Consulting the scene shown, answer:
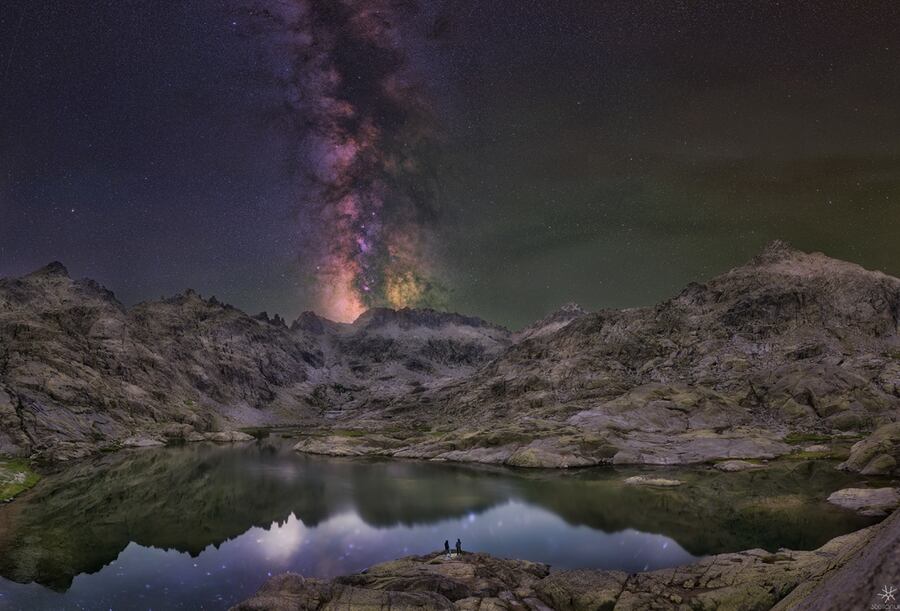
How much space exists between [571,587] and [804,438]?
141 meters

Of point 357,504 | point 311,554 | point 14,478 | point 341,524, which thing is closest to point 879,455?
point 357,504

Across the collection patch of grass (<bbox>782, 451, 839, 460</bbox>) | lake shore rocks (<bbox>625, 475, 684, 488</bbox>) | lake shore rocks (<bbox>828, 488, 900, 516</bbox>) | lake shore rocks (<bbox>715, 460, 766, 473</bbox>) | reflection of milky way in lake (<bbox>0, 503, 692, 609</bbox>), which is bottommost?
reflection of milky way in lake (<bbox>0, 503, 692, 609</bbox>)

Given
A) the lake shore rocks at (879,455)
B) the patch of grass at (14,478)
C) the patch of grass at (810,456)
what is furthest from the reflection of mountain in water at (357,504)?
the patch of grass at (810,456)

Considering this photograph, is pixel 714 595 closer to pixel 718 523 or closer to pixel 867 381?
pixel 718 523

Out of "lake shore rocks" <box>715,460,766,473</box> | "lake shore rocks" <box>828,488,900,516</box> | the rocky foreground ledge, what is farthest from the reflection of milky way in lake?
"lake shore rocks" <box>715,460,766,473</box>

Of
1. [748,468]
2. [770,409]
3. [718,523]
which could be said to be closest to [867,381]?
[770,409]

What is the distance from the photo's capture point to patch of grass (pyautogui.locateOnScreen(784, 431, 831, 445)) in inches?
5354

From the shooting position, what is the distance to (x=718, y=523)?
6334 centimetres

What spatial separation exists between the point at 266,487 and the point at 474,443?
62.1 metres

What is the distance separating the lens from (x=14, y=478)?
9144 cm

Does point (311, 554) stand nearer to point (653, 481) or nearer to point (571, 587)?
point (571, 587)

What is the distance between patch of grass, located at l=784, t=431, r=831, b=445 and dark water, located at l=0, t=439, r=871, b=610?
3628cm

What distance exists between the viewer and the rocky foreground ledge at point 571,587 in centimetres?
2903

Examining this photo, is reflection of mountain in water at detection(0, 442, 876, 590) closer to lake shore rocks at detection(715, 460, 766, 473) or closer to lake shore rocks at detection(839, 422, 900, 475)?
lake shore rocks at detection(715, 460, 766, 473)
